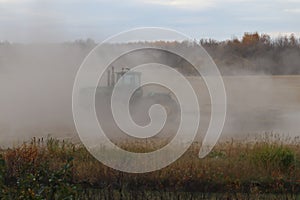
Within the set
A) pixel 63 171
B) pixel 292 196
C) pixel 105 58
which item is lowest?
pixel 292 196

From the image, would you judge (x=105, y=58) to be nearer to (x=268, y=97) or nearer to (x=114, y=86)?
(x=114, y=86)

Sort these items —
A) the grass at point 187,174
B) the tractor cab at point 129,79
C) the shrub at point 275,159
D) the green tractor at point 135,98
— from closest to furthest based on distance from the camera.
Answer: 1. the grass at point 187,174
2. the shrub at point 275,159
3. the green tractor at point 135,98
4. the tractor cab at point 129,79

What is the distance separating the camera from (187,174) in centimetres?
909

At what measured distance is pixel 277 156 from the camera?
10016mm

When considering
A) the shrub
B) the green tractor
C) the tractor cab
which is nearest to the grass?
the shrub

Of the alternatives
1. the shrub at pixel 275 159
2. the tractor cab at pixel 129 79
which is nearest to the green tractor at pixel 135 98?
the tractor cab at pixel 129 79

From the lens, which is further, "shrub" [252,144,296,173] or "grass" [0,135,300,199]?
"shrub" [252,144,296,173]

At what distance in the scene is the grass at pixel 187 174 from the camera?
26.4 ft

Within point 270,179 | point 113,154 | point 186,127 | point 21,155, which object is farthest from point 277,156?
point 186,127

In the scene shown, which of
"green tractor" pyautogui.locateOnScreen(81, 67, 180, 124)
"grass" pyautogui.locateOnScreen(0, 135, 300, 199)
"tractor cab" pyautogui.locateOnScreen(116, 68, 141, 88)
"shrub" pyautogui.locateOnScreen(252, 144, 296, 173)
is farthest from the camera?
"tractor cab" pyautogui.locateOnScreen(116, 68, 141, 88)

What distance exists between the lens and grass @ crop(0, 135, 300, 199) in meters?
8.05

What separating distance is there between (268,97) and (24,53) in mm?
16557

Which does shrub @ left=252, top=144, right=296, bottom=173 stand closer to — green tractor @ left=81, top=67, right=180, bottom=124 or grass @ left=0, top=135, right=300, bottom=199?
grass @ left=0, top=135, right=300, bottom=199

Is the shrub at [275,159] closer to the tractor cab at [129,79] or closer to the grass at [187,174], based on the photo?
the grass at [187,174]
